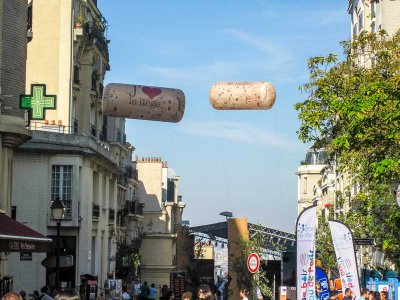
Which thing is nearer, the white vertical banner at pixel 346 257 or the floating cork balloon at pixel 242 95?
the floating cork balloon at pixel 242 95

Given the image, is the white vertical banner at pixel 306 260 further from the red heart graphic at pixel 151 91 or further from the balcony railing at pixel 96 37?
the balcony railing at pixel 96 37

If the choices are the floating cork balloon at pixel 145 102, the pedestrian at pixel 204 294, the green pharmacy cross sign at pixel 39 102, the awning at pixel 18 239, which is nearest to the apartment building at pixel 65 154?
the green pharmacy cross sign at pixel 39 102

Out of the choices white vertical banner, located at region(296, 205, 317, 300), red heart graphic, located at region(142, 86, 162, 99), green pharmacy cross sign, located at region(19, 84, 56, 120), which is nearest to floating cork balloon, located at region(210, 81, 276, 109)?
red heart graphic, located at region(142, 86, 162, 99)

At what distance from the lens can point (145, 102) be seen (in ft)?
69.6

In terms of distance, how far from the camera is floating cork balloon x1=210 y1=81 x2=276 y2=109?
69.3ft

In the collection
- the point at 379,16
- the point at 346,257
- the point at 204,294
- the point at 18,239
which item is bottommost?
the point at 204,294

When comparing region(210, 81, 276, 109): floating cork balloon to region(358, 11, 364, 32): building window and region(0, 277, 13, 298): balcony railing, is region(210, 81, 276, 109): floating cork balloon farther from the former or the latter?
region(358, 11, 364, 32): building window

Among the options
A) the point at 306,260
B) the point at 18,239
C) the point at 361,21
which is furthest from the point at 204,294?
the point at 361,21

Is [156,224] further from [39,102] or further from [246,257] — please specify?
[39,102]

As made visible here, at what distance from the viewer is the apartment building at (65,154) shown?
149ft

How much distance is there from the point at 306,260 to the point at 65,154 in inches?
944

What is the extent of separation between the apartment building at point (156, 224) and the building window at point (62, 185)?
Answer: 42.3 meters

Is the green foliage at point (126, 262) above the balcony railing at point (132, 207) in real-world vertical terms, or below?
below

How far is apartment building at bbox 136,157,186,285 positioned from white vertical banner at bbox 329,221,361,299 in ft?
208
